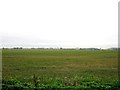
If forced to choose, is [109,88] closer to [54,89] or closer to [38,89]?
[54,89]

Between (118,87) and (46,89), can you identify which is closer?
(46,89)

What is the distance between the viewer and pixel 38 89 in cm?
1149

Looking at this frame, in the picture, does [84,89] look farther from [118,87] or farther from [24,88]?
[24,88]

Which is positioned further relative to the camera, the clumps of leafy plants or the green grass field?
the green grass field

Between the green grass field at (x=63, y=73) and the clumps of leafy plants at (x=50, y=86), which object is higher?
the clumps of leafy plants at (x=50, y=86)

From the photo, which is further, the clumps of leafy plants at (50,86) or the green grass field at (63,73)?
the green grass field at (63,73)

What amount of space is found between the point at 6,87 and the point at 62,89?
111 inches

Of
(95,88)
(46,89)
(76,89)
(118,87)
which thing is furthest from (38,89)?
(118,87)

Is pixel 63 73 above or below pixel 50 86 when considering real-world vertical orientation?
below

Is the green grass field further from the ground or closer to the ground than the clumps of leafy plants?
closer to the ground

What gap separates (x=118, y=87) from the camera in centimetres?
1214

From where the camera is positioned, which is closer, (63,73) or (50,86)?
(50,86)

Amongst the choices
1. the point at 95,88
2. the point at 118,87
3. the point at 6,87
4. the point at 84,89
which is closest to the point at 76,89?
the point at 84,89

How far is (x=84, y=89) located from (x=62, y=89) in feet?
3.66
